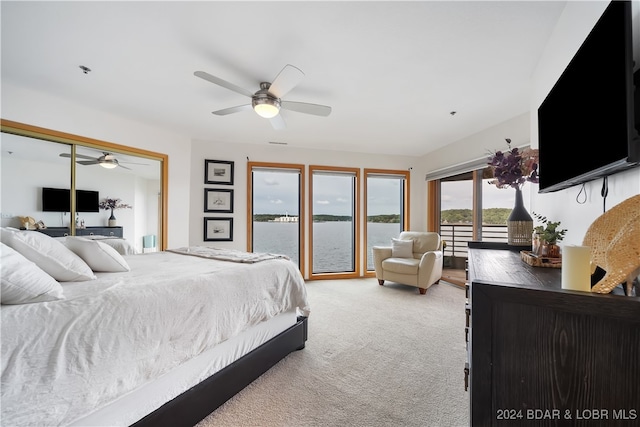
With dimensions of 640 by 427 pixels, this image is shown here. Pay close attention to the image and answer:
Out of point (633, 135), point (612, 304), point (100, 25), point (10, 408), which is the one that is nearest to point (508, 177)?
point (633, 135)

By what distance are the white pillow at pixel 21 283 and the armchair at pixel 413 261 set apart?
3908mm

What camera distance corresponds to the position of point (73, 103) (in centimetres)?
299

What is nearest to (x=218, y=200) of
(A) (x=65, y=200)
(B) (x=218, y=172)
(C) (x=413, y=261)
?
(B) (x=218, y=172)

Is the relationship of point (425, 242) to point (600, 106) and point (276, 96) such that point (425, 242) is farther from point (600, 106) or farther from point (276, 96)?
point (600, 106)

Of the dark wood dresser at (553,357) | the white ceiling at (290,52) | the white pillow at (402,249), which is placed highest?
the white ceiling at (290,52)

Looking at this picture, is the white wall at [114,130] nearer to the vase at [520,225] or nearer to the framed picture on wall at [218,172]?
the framed picture on wall at [218,172]

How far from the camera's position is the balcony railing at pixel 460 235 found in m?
4.06

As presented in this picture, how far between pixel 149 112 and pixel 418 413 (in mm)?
3945

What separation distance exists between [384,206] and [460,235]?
4.79 feet

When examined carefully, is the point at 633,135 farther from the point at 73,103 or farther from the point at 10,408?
the point at 73,103

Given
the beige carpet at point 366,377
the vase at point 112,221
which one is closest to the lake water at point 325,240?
the beige carpet at point 366,377

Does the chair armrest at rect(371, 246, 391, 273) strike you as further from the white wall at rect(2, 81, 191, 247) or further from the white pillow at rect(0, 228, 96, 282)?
the white pillow at rect(0, 228, 96, 282)

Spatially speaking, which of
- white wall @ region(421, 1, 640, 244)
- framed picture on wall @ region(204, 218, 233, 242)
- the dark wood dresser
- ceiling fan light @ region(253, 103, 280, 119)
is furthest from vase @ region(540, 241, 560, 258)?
framed picture on wall @ region(204, 218, 233, 242)

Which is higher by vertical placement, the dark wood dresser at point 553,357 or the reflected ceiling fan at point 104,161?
the reflected ceiling fan at point 104,161
